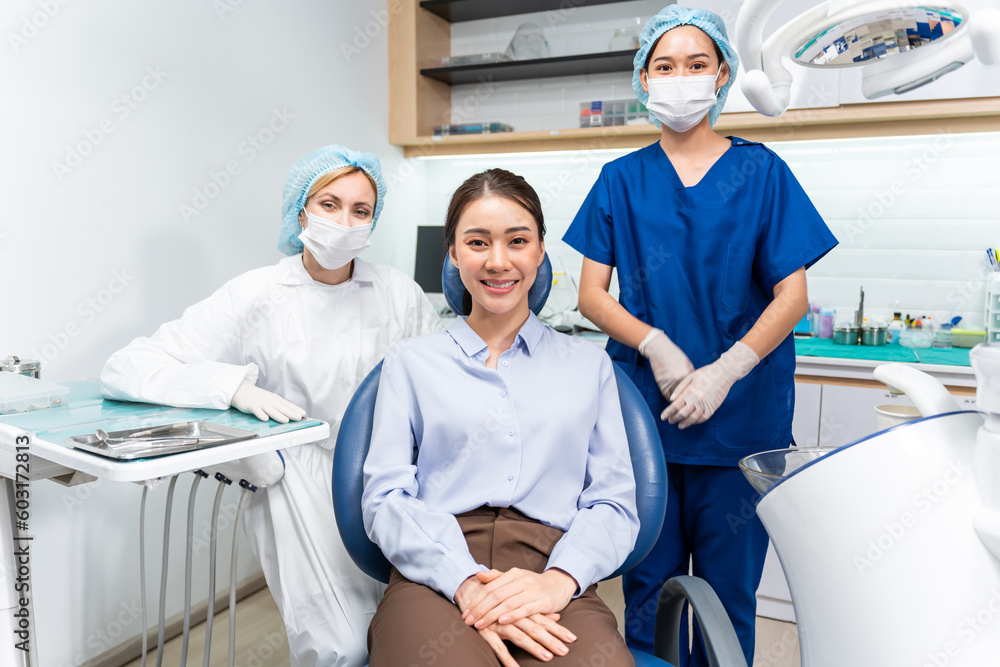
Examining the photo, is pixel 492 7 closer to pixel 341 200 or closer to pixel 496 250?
pixel 341 200

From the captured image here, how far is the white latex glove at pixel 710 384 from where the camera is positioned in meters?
1.42

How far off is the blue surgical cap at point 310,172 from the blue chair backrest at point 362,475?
1.71 ft

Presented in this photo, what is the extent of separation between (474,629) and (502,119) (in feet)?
8.86

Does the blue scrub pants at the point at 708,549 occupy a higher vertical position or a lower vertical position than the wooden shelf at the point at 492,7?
lower

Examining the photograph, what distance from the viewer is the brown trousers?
3.26ft

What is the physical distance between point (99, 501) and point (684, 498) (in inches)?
60.2

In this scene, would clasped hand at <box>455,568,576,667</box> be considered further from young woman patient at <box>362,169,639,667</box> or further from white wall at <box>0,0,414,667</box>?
white wall at <box>0,0,414,667</box>

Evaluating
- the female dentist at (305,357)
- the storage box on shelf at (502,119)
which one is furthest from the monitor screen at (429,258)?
the female dentist at (305,357)

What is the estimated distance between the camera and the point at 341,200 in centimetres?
160

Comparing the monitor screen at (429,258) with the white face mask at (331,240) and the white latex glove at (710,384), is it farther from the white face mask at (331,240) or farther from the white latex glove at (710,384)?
the white latex glove at (710,384)

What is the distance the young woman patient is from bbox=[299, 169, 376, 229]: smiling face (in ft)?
1.03

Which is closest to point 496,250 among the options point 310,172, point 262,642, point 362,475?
point 362,475

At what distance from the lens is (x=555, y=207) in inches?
127

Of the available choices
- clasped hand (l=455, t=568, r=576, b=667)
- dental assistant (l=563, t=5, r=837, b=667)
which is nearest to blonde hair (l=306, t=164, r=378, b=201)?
dental assistant (l=563, t=5, r=837, b=667)
